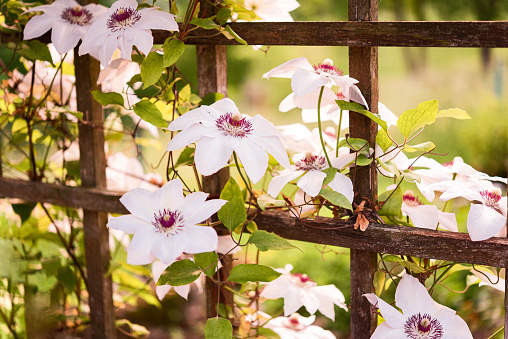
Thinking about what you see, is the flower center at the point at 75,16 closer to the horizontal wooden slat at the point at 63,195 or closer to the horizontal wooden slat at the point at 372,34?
the horizontal wooden slat at the point at 372,34

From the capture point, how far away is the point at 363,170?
0.80 m

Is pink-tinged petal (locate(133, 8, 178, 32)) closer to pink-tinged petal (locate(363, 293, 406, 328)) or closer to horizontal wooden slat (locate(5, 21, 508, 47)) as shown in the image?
horizontal wooden slat (locate(5, 21, 508, 47))

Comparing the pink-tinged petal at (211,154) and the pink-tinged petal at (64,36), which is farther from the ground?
the pink-tinged petal at (64,36)

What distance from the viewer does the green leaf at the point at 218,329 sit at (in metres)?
0.74

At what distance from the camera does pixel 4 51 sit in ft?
6.66

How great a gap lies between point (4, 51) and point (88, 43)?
1.46 metres

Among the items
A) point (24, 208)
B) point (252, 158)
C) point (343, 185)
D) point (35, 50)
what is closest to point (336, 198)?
point (343, 185)

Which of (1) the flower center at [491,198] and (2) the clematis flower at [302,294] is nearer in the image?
(1) the flower center at [491,198]

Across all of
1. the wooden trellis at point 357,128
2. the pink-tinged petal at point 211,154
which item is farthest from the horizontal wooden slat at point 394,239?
the pink-tinged petal at point 211,154

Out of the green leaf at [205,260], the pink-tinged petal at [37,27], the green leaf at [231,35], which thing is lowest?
the green leaf at [205,260]

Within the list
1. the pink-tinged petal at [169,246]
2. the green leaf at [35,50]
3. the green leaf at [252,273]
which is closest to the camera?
the pink-tinged petal at [169,246]

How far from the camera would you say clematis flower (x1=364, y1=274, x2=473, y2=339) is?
0.71 metres

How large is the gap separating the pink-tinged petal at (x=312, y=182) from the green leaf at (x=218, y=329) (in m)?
0.21

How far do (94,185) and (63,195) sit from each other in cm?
7
